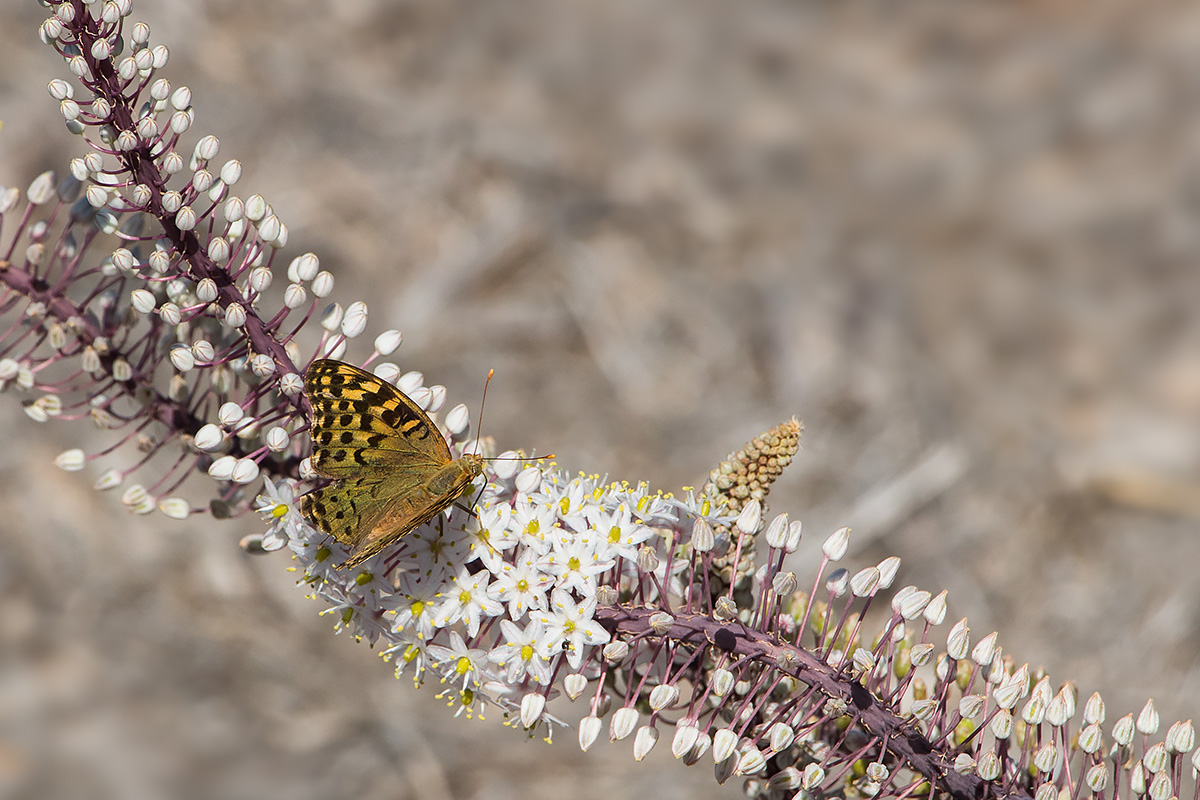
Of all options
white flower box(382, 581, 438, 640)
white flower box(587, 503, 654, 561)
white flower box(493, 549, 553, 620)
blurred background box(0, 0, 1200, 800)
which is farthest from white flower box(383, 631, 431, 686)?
blurred background box(0, 0, 1200, 800)

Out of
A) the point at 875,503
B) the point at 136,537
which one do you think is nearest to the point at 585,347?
the point at 875,503

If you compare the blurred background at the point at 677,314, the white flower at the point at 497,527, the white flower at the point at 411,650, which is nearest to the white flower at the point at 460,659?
the white flower at the point at 411,650

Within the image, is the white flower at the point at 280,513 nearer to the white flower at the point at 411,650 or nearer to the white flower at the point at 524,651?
the white flower at the point at 411,650

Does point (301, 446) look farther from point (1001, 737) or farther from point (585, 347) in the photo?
point (585, 347)

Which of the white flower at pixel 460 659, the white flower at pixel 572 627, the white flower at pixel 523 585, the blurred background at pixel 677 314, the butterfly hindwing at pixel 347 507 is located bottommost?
the white flower at pixel 460 659

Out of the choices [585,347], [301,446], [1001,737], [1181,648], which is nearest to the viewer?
[1001,737]

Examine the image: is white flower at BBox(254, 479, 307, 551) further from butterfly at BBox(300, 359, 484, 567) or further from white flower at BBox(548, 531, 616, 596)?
white flower at BBox(548, 531, 616, 596)
